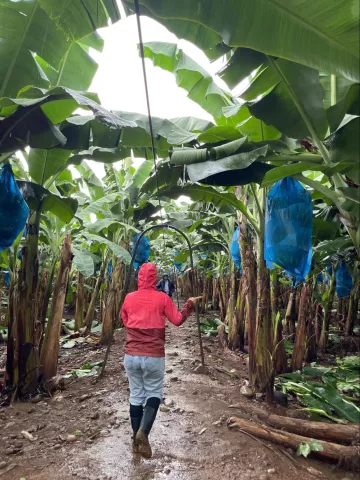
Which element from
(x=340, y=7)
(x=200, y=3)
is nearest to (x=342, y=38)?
(x=340, y=7)

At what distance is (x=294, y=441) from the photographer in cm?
269

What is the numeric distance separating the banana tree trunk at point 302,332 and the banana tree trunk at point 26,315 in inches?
130

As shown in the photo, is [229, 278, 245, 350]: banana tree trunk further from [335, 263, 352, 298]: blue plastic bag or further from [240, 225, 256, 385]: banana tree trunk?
[335, 263, 352, 298]: blue plastic bag

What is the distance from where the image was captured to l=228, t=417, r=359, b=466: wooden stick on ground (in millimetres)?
2456

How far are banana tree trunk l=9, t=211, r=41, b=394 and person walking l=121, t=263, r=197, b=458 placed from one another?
1.26 m

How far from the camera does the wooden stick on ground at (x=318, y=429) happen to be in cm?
260

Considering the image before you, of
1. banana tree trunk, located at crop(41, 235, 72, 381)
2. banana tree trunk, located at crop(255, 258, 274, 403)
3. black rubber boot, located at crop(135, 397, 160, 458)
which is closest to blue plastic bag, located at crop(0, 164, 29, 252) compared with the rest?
banana tree trunk, located at crop(41, 235, 72, 381)

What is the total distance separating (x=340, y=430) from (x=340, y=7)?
9.17ft

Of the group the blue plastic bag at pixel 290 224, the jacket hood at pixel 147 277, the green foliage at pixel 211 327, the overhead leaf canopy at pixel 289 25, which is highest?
the overhead leaf canopy at pixel 289 25

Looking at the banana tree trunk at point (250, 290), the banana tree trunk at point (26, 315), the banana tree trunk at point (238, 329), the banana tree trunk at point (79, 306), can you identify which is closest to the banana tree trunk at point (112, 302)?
the banana tree trunk at point (79, 306)

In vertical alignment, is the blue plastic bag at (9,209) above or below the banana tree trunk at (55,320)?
above

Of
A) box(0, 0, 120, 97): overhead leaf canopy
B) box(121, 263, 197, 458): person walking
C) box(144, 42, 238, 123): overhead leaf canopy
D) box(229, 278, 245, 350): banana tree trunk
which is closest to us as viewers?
box(0, 0, 120, 97): overhead leaf canopy

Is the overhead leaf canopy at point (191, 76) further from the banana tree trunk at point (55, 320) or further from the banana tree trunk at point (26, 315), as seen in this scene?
the banana tree trunk at point (55, 320)

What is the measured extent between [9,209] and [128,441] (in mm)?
2228
